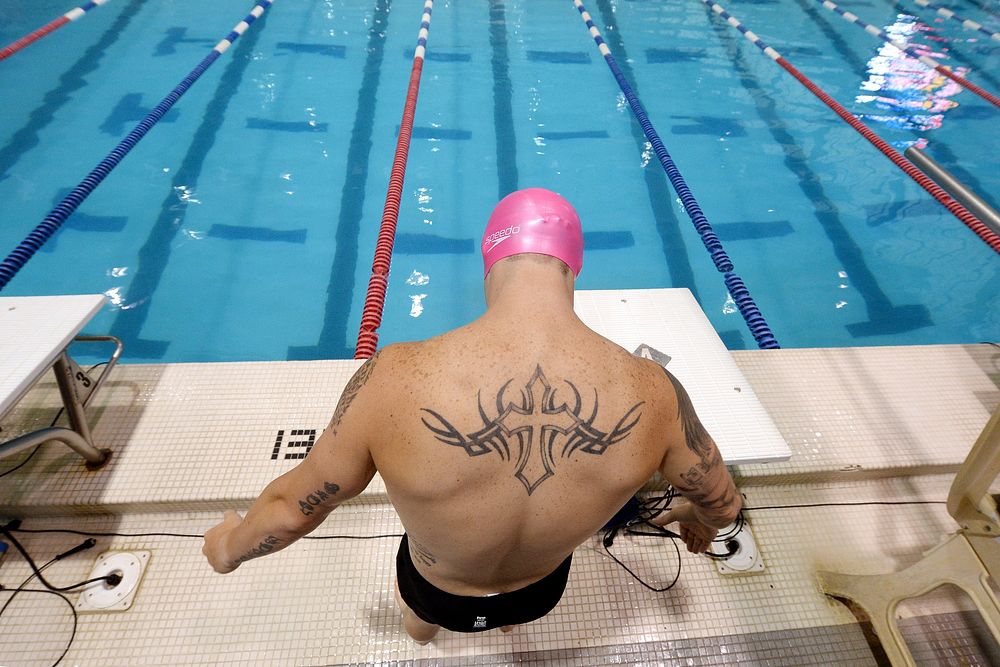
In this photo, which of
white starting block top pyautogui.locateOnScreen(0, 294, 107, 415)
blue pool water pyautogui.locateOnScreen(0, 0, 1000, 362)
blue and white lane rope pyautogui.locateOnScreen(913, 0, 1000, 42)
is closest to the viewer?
white starting block top pyautogui.locateOnScreen(0, 294, 107, 415)

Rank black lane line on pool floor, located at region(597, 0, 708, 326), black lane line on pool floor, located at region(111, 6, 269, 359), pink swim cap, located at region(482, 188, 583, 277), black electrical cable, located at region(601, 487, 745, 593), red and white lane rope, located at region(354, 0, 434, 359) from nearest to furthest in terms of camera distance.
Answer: pink swim cap, located at region(482, 188, 583, 277)
black electrical cable, located at region(601, 487, 745, 593)
red and white lane rope, located at region(354, 0, 434, 359)
black lane line on pool floor, located at region(111, 6, 269, 359)
black lane line on pool floor, located at region(597, 0, 708, 326)

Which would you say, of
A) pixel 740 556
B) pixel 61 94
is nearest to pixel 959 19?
pixel 740 556

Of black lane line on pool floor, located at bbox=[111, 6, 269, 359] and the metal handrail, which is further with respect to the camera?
black lane line on pool floor, located at bbox=[111, 6, 269, 359]

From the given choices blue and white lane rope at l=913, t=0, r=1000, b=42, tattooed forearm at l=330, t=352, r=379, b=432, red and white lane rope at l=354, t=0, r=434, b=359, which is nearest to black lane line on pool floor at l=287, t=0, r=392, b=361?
red and white lane rope at l=354, t=0, r=434, b=359

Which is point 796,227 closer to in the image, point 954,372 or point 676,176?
point 676,176

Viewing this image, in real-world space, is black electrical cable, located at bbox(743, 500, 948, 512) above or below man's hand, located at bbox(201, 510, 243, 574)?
below

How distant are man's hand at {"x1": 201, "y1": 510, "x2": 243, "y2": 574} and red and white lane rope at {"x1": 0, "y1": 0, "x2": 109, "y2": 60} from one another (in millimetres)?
6694

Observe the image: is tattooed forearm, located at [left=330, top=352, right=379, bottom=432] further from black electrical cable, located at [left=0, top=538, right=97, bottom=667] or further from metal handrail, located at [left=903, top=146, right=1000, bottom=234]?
metal handrail, located at [left=903, top=146, right=1000, bottom=234]

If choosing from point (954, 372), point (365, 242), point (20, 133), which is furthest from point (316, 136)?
point (954, 372)

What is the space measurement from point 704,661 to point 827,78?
758 centimetres

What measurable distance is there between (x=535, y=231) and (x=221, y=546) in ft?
4.34

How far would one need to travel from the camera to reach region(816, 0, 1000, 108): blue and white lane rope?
6.41 metres

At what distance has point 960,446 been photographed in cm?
273

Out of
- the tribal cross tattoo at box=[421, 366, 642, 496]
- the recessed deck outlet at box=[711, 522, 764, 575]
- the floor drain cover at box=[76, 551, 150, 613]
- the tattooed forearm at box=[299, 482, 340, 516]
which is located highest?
the tribal cross tattoo at box=[421, 366, 642, 496]
